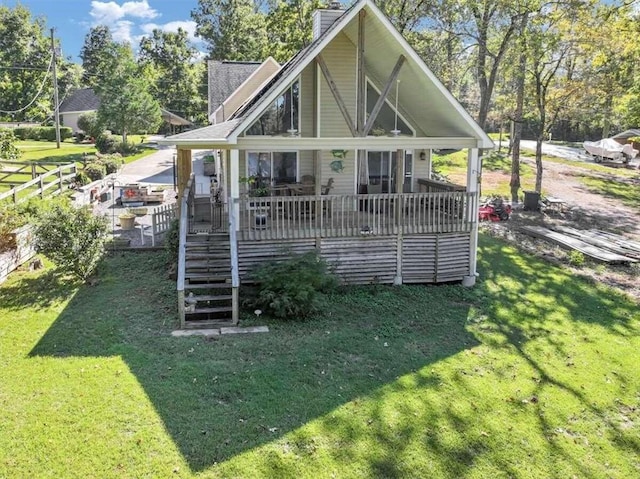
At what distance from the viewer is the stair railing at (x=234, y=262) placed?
36.6 ft

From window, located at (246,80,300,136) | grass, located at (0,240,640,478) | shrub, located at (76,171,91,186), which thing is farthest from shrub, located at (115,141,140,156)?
grass, located at (0,240,640,478)

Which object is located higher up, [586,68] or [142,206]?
[586,68]

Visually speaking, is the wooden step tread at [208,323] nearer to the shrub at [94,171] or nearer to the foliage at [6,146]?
the foliage at [6,146]

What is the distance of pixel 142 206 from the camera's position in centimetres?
2458

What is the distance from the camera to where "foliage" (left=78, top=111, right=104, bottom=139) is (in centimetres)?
4597

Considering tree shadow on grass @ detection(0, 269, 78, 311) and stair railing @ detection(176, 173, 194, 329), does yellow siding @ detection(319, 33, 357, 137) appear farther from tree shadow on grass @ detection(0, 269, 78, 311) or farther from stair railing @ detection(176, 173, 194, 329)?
tree shadow on grass @ detection(0, 269, 78, 311)

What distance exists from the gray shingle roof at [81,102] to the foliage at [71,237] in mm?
53134

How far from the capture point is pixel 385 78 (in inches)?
601

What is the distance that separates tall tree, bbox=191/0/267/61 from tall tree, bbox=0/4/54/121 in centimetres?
2018

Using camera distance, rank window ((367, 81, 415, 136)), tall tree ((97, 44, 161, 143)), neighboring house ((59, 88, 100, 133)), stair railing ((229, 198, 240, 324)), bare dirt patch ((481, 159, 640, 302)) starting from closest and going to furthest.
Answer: stair railing ((229, 198, 240, 324))
window ((367, 81, 415, 136))
bare dirt patch ((481, 159, 640, 302))
tall tree ((97, 44, 161, 143))
neighboring house ((59, 88, 100, 133))

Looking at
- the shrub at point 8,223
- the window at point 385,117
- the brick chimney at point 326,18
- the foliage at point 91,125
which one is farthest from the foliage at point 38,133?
the window at point 385,117

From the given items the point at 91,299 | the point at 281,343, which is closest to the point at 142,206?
the point at 91,299

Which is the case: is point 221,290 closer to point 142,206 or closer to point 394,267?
point 394,267

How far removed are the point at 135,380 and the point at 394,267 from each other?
763 cm
